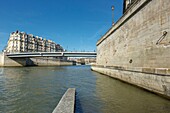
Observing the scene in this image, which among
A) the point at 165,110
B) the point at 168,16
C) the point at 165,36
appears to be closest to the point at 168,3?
the point at 168,16

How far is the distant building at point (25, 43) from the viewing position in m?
111

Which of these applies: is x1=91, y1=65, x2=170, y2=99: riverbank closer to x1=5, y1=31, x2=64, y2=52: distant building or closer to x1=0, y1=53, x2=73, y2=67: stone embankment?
x1=0, y1=53, x2=73, y2=67: stone embankment

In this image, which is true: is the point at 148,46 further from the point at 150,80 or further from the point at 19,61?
the point at 19,61

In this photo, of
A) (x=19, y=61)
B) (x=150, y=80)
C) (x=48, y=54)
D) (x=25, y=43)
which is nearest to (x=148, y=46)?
(x=150, y=80)

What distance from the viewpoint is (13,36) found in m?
112

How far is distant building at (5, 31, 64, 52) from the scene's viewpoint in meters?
111

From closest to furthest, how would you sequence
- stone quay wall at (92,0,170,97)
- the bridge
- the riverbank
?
1. the riverbank
2. stone quay wall at (92,0,170,97)
3. the bridge

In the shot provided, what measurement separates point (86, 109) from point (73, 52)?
62.4 meters

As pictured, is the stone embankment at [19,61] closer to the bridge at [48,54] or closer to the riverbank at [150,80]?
the bridge at [48,54]

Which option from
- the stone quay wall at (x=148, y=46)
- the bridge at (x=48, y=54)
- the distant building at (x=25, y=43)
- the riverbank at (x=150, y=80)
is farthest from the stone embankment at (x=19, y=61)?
the riverbank at (x=150, y=80)

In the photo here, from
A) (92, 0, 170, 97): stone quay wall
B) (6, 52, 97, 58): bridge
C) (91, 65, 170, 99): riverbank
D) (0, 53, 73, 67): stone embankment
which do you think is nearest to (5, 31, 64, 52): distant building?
(0, 53, 73, 67): stone embankment

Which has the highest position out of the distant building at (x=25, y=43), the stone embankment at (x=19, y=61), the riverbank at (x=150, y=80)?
the distant building at (x=25, y=43)

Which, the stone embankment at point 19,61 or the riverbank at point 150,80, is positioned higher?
the stone embankment at point 19,61

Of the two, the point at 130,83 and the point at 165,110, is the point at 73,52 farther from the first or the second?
the point at 165,110
